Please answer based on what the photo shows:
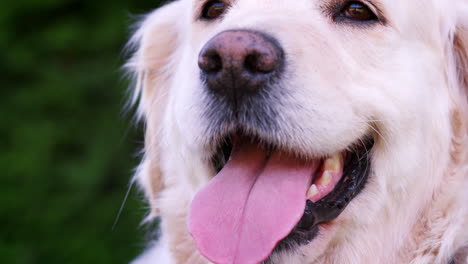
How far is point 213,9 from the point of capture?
3.32 m

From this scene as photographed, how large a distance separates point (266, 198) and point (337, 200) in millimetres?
325

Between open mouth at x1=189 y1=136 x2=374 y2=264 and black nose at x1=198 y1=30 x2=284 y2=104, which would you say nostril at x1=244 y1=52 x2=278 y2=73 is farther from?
open mouth at x1=189 y1=136 x2=374 y2=264

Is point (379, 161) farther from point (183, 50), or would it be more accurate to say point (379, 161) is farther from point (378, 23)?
point (183, 50)

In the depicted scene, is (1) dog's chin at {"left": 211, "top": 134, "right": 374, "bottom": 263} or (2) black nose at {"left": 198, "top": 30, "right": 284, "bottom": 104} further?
(1) dog's chin at {"left": 211, "top": 134, "right": 374, "bottom": 263}

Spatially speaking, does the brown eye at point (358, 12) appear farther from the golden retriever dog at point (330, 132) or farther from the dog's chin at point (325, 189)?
the dog's chin at point (325, 189)

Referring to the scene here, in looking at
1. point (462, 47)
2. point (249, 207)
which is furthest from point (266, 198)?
point (462, 47)

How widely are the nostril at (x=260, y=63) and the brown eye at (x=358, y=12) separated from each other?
0.57 m

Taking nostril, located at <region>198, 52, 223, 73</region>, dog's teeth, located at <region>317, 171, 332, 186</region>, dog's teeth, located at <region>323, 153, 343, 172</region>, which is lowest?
dog's teeth, located at <region>317, 171, 332, 186</region>

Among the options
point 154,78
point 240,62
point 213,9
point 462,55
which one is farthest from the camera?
point 154,78

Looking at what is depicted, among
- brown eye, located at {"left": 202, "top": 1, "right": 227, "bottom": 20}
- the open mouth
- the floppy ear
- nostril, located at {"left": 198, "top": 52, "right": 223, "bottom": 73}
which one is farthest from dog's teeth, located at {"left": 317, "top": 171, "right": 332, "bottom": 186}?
brown eye, located at {"left": 202, "top": 1, "right": 227, "bottom": 20}

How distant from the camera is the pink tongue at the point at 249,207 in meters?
2.66

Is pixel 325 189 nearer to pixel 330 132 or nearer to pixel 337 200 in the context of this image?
pixel 337 200

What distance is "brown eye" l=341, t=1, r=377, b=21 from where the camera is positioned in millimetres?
2955

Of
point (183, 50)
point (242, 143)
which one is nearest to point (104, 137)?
point (183, 50)
